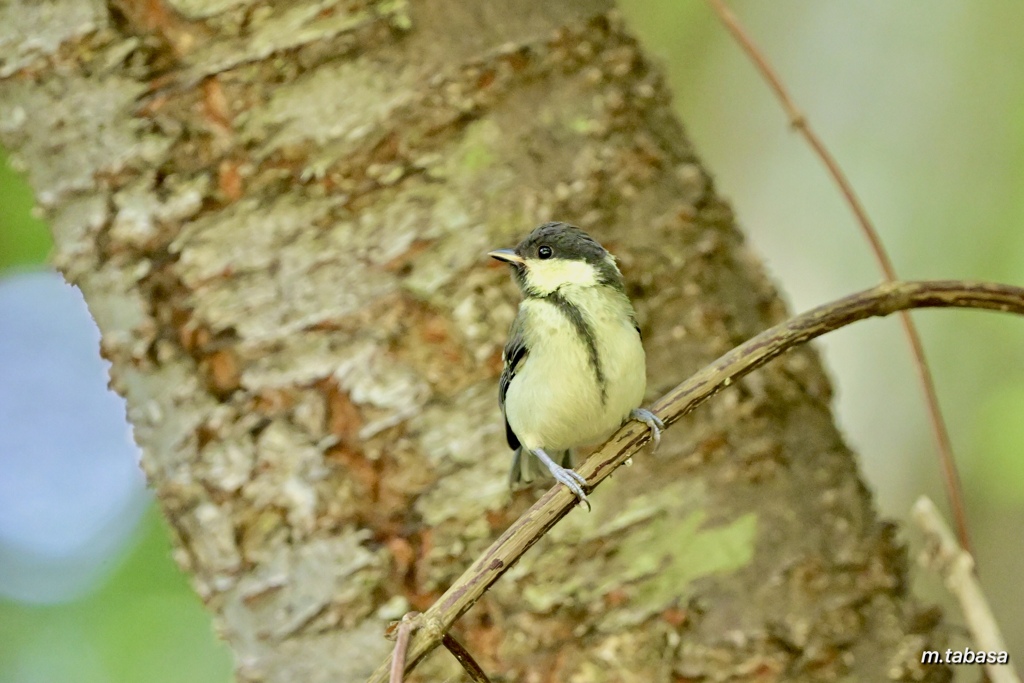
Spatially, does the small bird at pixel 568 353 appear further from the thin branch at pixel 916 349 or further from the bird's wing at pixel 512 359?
the thin branch at pixel 916 349

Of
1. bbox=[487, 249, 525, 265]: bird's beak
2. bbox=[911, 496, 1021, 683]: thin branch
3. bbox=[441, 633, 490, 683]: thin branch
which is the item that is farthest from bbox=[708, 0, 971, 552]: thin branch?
bbox=[441, 633, 490, 683]: thin branch

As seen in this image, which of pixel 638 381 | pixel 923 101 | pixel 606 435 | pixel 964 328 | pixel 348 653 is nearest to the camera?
pixel 348 653

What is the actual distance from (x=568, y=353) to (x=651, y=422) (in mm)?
401

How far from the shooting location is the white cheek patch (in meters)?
2.04

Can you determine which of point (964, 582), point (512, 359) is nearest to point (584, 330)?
point (512, 359)

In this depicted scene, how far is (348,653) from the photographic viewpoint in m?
1.86

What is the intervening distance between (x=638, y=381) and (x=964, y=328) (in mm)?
3052

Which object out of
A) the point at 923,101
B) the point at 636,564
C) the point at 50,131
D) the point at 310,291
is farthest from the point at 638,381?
the point at 923,101

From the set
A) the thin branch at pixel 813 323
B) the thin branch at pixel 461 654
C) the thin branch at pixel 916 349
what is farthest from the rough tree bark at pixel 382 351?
the thin branch at pixel 461 654

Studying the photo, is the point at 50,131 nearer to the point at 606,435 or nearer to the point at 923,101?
the point at 606,435

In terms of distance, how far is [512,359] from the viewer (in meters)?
2.02

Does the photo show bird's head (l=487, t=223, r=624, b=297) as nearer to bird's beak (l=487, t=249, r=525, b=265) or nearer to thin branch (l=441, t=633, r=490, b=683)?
→ bird's beak (l=487, t=249, r=525, b=265)

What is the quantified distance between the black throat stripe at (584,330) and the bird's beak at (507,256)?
7.0 inches

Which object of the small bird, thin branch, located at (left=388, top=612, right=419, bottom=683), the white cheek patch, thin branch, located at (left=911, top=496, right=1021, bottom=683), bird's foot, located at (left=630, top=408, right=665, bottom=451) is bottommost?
thin branch, located at (left=911, top=496, right=1021, bottom=683)
